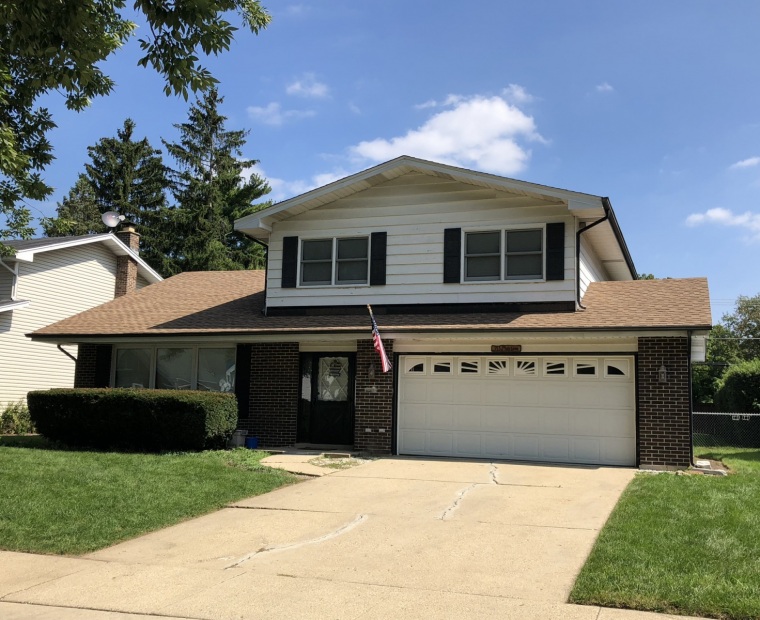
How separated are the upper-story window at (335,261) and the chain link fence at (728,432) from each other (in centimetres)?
1019

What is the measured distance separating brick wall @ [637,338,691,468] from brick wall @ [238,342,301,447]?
7056 millimetres

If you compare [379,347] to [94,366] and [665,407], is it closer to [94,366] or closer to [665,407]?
[665,407]

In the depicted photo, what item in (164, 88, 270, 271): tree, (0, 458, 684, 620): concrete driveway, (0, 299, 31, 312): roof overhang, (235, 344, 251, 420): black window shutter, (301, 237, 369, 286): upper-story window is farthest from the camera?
(164, 88, 270, 271): tree

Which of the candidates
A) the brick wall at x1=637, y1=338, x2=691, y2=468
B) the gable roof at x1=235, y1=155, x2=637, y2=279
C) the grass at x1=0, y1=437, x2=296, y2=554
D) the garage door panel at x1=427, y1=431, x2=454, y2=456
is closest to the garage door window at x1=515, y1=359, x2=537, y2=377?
the garage door panel at x1=427, y1=431, x2=454, y2=456

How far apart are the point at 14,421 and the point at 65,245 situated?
5.57 meters

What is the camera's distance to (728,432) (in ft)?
67.9

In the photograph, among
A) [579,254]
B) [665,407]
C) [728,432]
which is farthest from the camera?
[728,432]

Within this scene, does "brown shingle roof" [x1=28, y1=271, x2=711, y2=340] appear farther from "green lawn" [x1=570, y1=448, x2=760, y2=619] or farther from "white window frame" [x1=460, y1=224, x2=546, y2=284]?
"green lawn" [x1=570, y1=448, x2=760, y2=619]

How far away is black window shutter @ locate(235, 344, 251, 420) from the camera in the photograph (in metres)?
16.2

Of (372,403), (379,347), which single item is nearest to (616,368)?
(379,347)

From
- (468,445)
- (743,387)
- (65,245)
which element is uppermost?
(65,245)

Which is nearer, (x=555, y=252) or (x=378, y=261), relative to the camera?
(x=555, y=252)

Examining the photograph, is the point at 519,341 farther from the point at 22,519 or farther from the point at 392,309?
the point at 22,519

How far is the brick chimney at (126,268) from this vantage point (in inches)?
1001
